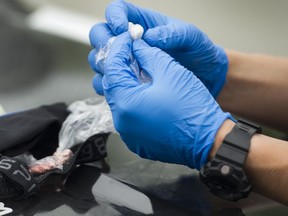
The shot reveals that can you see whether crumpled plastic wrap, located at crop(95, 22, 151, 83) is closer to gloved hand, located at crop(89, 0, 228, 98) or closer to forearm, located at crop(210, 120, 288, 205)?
gloved hand, located at crop(89, 0, 228, 98)

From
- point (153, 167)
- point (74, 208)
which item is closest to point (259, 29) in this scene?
point (153, 167)

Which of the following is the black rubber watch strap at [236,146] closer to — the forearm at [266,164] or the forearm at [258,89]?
the forearm at [266,164]

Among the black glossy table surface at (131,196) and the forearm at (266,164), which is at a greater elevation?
the forearm at (266,164)

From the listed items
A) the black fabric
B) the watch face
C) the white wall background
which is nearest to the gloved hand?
the black fabric

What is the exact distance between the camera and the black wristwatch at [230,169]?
571 mm

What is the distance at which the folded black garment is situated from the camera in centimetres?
60

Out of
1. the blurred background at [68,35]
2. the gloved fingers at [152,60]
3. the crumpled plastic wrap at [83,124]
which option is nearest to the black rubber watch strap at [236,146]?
the gloved fingers at [152,60]

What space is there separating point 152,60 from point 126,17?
0.38ft

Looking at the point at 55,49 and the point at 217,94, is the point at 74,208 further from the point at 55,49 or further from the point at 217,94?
the point at 55,49

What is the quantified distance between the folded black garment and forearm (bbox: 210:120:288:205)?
21 centimetres

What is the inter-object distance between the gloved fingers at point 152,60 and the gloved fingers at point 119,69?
0.02m

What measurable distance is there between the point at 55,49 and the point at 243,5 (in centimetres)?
56

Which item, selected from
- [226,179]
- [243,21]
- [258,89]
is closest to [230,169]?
[226,179]

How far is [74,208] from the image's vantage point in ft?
2.02
